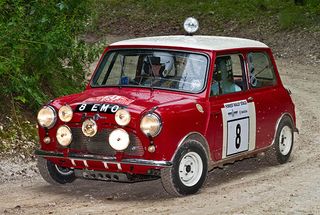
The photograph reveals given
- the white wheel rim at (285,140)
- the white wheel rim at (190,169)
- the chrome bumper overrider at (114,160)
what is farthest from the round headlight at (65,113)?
the white wheel rim at (285,140)

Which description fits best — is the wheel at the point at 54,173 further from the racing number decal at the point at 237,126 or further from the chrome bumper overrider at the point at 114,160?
the racing number decal at the point at 237,126

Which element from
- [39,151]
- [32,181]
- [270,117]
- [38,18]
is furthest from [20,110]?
[270,117]

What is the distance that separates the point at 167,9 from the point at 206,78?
24.3m

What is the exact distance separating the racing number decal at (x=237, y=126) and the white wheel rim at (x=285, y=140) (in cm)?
105

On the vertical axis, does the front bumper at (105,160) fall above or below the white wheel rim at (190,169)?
above

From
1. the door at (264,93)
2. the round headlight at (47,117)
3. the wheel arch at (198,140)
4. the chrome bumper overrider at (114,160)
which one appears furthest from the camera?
the door at (264,93)

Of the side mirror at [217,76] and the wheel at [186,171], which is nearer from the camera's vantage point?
the wheel at [186,171]

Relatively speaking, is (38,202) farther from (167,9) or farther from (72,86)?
(167,9)

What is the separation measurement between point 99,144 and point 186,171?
1011 mm

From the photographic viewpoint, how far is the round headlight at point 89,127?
797cm

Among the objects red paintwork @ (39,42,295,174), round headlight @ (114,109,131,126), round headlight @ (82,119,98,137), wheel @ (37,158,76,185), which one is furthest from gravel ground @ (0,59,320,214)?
round headlight @ (114,109,131,126)

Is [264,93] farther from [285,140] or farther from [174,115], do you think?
[174,115]

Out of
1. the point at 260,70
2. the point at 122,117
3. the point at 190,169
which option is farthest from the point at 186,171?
the point at 260,70

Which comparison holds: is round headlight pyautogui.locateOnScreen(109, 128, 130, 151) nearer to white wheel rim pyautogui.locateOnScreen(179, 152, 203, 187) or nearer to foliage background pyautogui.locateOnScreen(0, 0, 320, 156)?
white wheel rim pyautogui.locateOnScreen(179, 152, 203, 187)
